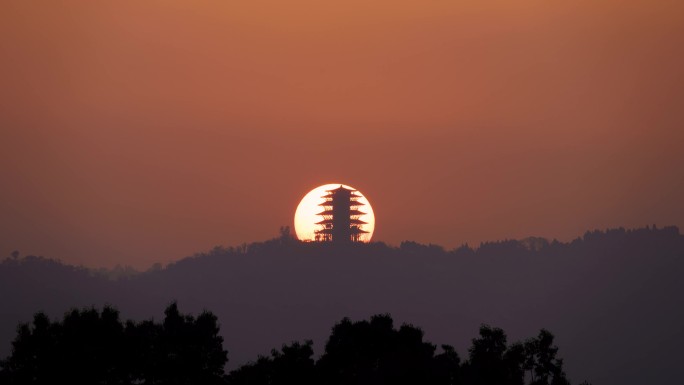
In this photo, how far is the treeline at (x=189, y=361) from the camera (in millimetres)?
117062

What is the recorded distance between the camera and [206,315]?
420ft

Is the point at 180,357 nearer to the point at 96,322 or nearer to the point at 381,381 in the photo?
the point at 96,322

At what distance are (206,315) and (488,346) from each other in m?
26.1

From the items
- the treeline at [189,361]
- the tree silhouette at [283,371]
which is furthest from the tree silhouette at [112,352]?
the tree silhouette at [283,371]

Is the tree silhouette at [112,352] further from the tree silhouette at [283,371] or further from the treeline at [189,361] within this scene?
the tree silhouette at [283,371]

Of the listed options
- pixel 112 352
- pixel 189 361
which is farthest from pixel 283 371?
pixel 112 352

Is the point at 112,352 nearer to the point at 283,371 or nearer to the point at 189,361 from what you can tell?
the point at 189,361

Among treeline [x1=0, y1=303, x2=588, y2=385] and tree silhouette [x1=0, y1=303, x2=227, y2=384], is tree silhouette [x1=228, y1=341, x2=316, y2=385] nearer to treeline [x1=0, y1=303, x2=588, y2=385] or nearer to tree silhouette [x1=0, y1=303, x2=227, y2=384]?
treeline [x1=0, y1=303, x2=588, y2=385]

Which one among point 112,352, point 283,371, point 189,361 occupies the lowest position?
point 283,371

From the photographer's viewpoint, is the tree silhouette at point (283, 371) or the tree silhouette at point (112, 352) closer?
the tree silhouette at point (112, 352)

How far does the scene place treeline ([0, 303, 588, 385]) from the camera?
11706cm

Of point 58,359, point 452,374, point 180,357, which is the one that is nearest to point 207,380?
point 180,357

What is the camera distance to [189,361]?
124 meters

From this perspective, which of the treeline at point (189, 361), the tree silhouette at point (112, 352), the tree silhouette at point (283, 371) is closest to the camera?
the treeline at point (189, 361)
